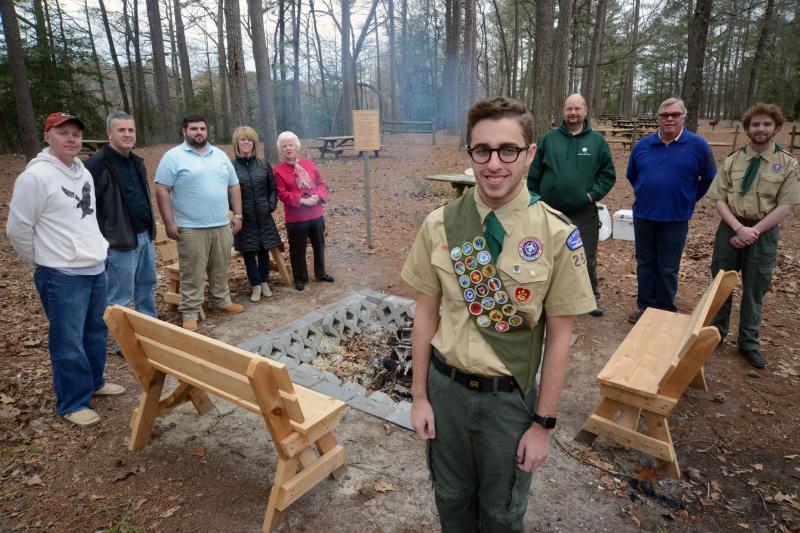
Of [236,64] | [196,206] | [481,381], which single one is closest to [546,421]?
[481,381]

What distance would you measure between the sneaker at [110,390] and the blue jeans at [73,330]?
0.33 ft

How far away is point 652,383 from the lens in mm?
2936

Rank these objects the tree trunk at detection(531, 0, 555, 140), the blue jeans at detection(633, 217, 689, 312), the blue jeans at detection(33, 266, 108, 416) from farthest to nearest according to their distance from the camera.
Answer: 1. the tree trunk at detection(531, 0, 555, 140)
2. the blue jeans at detection(633, 217, 689, 312)
3. the blue jeans at detection(33, 266, 108, 416)

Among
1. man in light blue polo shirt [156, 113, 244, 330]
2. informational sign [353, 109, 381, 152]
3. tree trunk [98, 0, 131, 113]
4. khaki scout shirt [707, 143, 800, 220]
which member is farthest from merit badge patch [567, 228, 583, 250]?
tree trunk [98, 0, 131, 113]

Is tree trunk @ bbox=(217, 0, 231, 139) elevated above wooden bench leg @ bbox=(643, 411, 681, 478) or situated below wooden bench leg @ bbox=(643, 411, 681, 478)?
above

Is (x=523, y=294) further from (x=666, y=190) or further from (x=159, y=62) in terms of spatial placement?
(x=159, y=62)

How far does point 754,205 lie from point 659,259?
936mm

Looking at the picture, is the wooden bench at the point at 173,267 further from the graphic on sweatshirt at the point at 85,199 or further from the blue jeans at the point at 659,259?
the blue jeans at the point at 659,259

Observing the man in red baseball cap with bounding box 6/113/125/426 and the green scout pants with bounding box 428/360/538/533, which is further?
the man in red baseball cap with bounding box 6/113/125/426

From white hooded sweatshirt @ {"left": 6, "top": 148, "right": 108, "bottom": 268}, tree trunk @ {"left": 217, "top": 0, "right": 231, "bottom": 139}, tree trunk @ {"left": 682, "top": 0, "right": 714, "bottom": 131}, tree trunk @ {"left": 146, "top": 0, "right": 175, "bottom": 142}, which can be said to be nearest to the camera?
white hooded sweatshirt @ {"left": 6, "top": 148, "right": 108, "bottom": 268}

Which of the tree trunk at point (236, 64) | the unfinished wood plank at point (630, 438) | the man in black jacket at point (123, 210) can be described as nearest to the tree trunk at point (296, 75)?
the tree trunk at point (236, 64)

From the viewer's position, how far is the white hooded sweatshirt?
307cm

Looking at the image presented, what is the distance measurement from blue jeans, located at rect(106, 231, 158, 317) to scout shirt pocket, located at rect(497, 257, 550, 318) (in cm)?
377

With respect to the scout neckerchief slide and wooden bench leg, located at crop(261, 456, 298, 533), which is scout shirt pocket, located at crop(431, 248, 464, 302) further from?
wooden bench leg, located at crop(261, 456, 298, 533)
